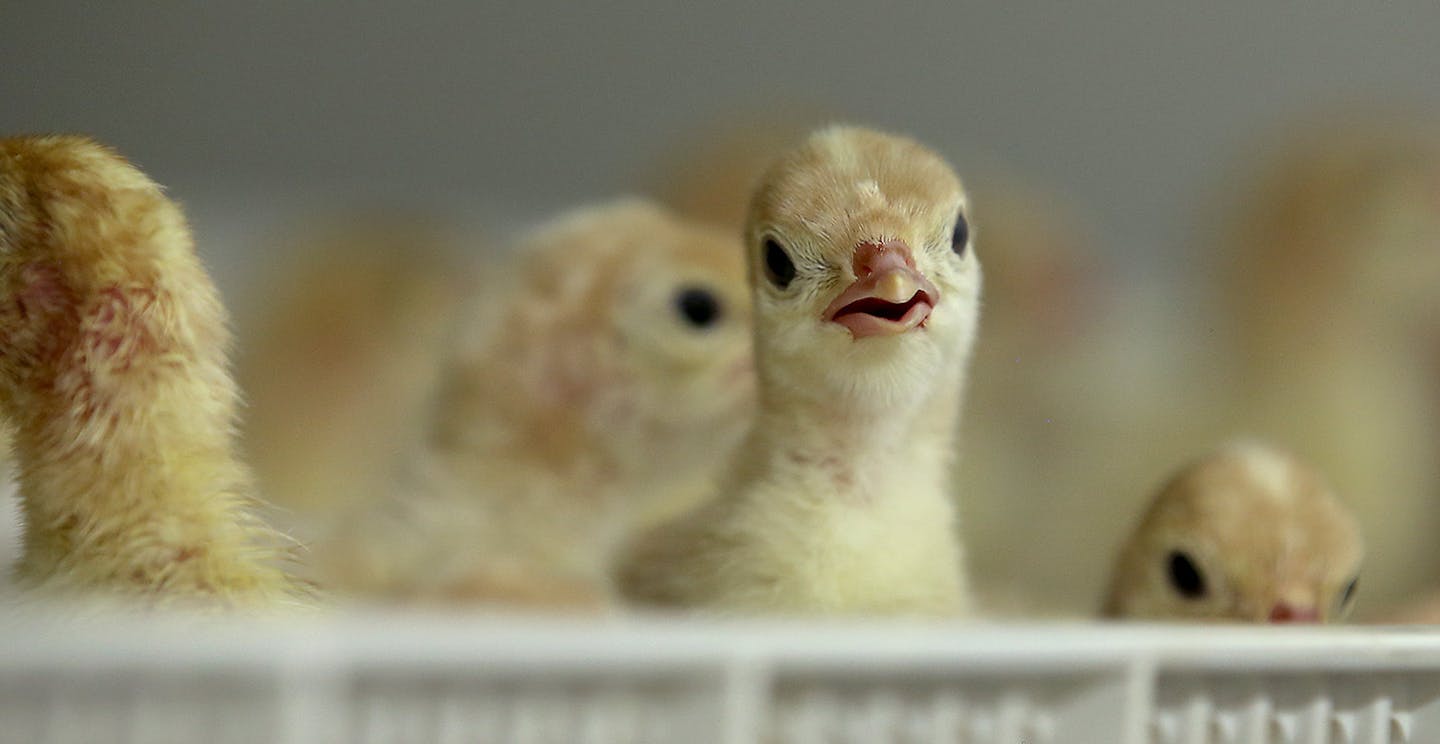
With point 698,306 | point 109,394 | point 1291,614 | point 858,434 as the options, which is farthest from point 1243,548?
point 109,394

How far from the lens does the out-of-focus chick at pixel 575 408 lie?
1.07 metres

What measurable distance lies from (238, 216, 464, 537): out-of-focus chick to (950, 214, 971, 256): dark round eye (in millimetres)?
831

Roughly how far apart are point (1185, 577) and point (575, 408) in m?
0.48

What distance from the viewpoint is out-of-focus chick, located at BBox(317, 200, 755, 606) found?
107cm

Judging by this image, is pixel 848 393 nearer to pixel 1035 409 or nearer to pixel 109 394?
pixel 109 394

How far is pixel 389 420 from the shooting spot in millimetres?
1601

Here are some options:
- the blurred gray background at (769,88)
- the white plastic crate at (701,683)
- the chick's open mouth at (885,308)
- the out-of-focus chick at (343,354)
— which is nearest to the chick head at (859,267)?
the chick's open mouth at (885,308)

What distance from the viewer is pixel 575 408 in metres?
1.12

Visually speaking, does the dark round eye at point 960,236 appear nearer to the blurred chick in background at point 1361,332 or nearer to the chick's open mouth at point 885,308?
the chick's open mouth at point 885,308

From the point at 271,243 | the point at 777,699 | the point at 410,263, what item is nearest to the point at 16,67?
the point at 271,243

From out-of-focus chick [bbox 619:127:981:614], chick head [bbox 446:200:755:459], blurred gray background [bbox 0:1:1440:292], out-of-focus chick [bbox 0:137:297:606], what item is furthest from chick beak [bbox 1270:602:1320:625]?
blurred gray background [bbox 0:1:1440:292]

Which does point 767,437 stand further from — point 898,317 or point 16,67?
point 16,67

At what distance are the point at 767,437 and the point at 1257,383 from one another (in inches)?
34.8

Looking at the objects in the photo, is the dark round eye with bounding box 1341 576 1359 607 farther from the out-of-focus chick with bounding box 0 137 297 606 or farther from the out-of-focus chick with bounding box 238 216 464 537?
the out-of-focus chick with bounding box 238 216 464 537
